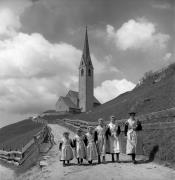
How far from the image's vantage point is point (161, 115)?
1694cm

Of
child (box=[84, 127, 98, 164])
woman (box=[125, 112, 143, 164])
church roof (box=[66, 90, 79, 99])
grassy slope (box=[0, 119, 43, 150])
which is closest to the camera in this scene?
woman (box=[125, 112, 143, 164])

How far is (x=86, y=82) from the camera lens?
10625 cm

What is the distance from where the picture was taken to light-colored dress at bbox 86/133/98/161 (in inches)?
584

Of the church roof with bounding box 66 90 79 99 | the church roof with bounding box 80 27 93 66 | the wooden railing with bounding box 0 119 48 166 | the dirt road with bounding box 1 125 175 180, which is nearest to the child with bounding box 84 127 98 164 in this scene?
the dirt road with bounding box 1 125 175 180

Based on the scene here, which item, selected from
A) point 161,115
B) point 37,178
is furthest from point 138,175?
point 161,115

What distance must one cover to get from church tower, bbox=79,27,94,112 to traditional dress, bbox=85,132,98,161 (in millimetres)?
88051

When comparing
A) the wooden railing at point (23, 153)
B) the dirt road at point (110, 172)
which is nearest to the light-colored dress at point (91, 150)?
the dirt road at point (110, 172)

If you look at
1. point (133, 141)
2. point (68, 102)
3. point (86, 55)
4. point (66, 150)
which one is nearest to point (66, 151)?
point (66, 150)

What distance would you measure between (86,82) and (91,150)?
91.5m

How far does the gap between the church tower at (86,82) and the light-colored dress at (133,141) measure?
89.3 meters

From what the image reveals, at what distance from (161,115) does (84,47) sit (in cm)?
9608

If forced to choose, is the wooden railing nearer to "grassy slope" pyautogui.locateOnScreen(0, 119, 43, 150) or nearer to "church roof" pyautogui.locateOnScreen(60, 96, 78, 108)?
"grassy slope" pyautogui.locateOnScreen(0, 119, 43, 150)

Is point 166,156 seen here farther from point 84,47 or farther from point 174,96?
point 84,47

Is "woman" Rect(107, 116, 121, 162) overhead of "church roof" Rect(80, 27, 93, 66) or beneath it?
beneath
